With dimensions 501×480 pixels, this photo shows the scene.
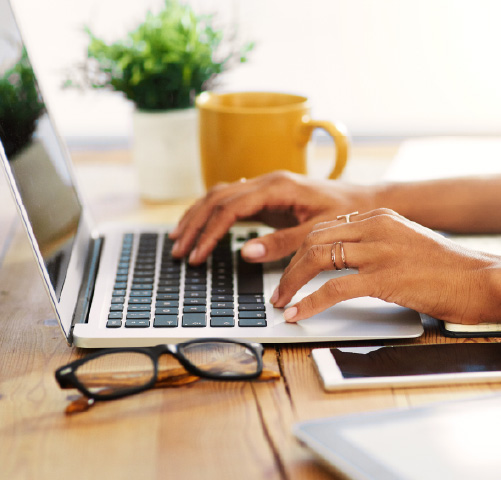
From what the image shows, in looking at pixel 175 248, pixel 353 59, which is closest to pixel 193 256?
pixel 175 248

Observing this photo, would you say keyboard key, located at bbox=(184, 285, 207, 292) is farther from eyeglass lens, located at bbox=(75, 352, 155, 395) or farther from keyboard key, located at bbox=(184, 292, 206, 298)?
eyeglass lens, located at bbox=(75, 352, 155, 395)

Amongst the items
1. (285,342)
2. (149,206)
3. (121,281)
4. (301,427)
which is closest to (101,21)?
(149,206)

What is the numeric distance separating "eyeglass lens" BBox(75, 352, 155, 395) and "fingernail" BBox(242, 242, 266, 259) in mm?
244

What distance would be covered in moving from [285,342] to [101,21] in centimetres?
103

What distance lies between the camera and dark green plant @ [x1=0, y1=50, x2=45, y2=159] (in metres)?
0.67

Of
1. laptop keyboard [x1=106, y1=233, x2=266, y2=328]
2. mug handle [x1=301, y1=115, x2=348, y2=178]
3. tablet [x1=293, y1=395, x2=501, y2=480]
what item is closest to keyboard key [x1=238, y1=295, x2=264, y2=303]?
laptop keyboard [x1=106, y1=233, x2=266, y2=328]

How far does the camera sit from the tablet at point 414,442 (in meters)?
0.42

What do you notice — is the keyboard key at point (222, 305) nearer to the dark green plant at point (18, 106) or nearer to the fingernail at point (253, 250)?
the fingernail at point (253, 250)

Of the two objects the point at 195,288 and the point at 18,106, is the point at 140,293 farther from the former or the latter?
the point at 18,106

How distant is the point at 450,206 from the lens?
89 cm

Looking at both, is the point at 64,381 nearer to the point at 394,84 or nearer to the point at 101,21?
the point at 101,21

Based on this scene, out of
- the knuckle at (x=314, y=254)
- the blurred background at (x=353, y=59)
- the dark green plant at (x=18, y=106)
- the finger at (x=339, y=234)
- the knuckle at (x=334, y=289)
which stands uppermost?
the dark green plant at (x=18, y=106)

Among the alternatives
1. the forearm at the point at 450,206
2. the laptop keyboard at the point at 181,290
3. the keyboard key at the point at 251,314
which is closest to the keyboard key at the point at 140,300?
the laptop keyboard at the point at 181,290

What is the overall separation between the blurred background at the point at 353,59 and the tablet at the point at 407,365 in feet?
3.06
